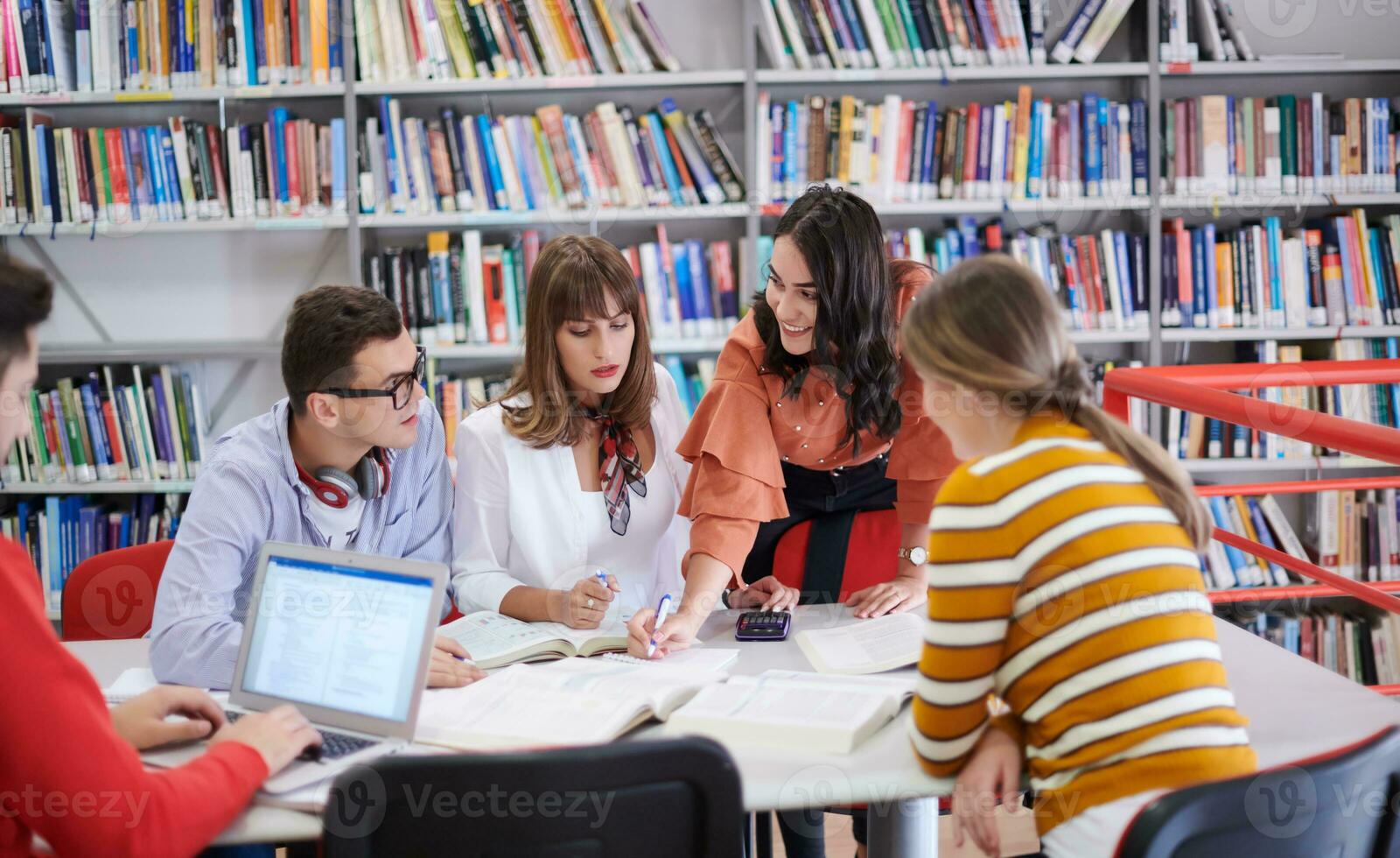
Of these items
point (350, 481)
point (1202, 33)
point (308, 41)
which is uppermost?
point (308, 41)

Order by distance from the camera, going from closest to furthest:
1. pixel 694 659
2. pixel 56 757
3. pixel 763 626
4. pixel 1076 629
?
pixel 56 757 < pixel 1076 629 < pixel 694 659 < pixel 763 626

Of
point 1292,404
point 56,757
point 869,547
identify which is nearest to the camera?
point 56,757

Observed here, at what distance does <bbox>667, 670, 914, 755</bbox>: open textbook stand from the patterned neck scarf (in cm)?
58

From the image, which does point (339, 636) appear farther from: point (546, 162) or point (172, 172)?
point (172, 172)

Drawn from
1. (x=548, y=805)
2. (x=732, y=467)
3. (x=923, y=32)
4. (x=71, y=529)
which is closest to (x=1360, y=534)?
(x=923, y=32)

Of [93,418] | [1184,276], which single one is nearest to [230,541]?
[93,418]

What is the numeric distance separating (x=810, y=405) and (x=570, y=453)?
0.43 metres

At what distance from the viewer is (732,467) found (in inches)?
73.2

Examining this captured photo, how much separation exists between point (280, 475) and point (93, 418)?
2.08 metres

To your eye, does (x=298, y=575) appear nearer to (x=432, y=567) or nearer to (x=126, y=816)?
(x=432, y=567)

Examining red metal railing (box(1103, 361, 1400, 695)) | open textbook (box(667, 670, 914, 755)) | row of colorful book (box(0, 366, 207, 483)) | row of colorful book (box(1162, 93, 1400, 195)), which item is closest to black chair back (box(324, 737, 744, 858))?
open textbook (box(667, 670, 914, 755))

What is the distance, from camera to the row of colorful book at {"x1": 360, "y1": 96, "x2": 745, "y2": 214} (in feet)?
10.8

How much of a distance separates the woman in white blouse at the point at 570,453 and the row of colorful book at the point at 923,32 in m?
1.57

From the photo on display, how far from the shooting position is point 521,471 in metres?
1.96
